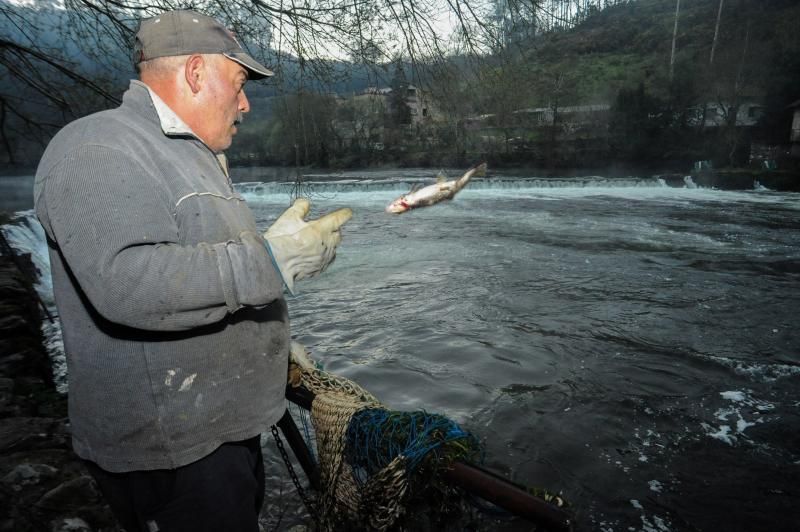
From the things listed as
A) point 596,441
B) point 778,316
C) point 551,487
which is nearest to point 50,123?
point 551,487

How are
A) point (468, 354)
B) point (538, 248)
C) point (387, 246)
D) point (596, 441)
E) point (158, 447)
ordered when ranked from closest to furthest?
point (158, 447) < point (596, 441) < point (468, 354) < point (538, 248) < point (387, 246)

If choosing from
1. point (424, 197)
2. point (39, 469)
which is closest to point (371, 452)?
point (424, 197)

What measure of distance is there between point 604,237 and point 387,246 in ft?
23.5

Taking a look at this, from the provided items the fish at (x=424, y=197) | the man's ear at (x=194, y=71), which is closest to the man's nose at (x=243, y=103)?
the man's ear at (x=194, y=71)

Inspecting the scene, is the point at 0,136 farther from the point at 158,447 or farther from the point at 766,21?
the point at 766,21

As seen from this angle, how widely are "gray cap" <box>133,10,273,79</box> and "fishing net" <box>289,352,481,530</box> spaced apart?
5.07 feet

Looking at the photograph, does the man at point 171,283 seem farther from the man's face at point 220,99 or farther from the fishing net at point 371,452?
the fishing net at point 371,452

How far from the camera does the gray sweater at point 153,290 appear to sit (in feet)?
4.28

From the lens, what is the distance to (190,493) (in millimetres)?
1645

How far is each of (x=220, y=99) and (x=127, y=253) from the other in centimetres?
72

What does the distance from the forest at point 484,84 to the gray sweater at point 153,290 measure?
261 cm

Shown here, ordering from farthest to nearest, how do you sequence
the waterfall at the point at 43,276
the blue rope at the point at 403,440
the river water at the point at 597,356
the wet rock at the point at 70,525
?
the waterfall at the point at 43,276, the river water at the point at 597,356, the wet rock at the point at 70,525, the blue rope at the point at 403,440

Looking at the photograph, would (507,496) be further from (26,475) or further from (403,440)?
(26,475)

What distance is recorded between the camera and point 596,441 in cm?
504
